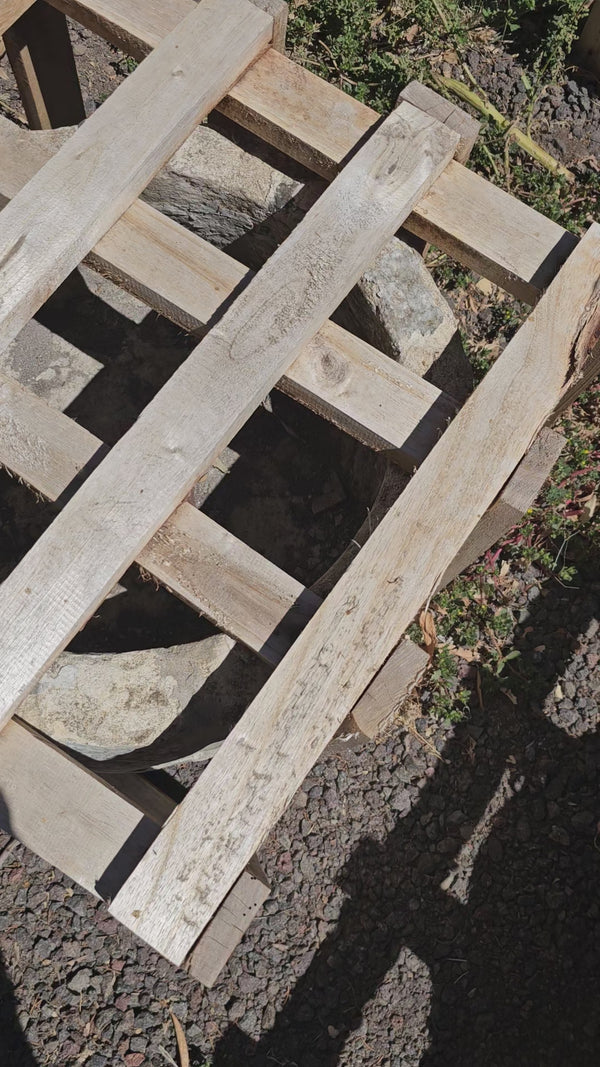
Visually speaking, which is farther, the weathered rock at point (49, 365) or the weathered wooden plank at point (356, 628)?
the weathered rock at point (49, 365)

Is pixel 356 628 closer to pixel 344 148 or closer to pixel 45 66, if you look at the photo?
pixel 344 148

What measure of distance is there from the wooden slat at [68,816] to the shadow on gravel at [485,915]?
1.21 meters

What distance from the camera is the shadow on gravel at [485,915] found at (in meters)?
2.29

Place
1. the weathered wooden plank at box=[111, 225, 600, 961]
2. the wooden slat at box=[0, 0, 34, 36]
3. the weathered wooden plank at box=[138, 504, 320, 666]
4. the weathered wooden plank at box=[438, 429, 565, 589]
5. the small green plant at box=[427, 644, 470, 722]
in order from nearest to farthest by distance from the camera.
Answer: the weathered wooden plank at box=[111, 225, 600, 961], the weathered wooden plank at box=[138, 504, 320, 666], the weathered wooden plank at box=[438, 429, 565, 589], the wooden slat at box=[0, 0, 34, 36], the small green plant at box=[427, 644, 470, 722]

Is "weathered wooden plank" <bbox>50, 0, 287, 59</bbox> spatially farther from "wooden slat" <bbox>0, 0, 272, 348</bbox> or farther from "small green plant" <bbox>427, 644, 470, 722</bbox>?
"small green plant" <bbox>427, 644, 470, 722</bbox>

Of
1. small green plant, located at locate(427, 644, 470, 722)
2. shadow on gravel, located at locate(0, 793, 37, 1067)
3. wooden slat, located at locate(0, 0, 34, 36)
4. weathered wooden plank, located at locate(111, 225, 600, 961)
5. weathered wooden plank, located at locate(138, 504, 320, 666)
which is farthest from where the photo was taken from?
small green plant, located at locate(427, 644, 470, 722)

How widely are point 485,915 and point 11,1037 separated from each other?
4.57 feet

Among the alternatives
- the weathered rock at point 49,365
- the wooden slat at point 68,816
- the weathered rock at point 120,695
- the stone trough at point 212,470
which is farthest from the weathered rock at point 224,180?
the wooden slat at point 68,816

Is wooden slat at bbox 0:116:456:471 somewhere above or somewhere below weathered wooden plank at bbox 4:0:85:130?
below

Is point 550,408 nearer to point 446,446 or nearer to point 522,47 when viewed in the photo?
point 446,446

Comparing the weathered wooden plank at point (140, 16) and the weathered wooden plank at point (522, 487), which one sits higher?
the weathered wooden plank at point (140, 16)

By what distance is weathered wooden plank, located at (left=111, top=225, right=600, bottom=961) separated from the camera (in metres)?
1.38

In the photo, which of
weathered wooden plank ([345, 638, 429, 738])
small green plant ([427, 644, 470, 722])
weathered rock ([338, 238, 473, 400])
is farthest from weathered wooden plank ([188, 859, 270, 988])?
weathered rock ([338, 238, 473, 400])

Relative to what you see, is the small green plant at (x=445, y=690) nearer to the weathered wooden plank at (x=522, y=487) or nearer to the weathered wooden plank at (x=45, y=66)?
the weathered wooden plank at (x=522, y=487)
